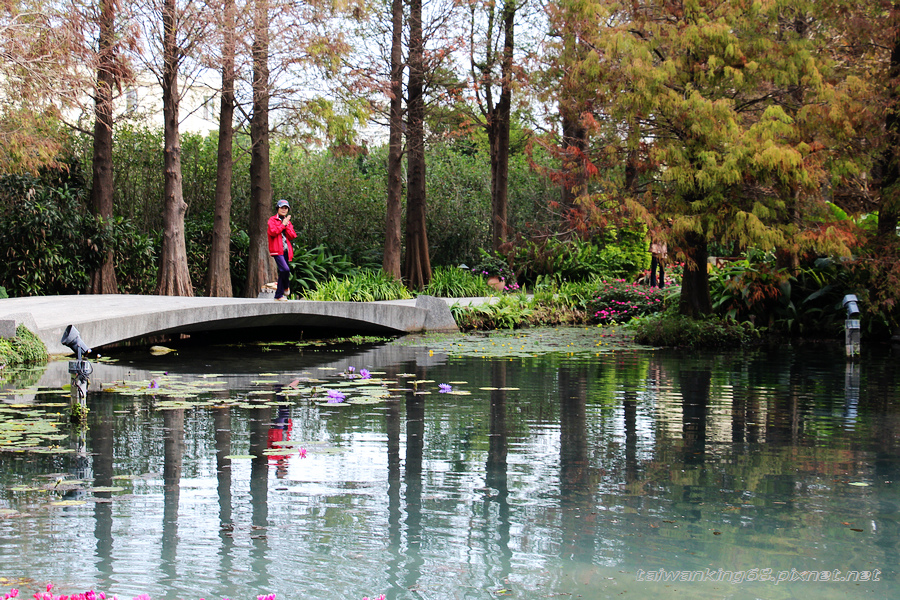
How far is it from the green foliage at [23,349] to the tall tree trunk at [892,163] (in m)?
11.0

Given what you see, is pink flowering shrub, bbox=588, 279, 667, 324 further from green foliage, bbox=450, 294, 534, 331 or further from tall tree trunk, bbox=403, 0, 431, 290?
tall tree trunk, bbox=403, 0, 431, 290

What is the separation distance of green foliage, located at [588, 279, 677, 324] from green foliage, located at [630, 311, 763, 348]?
12.9 feet

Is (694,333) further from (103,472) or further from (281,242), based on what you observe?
(103,472)

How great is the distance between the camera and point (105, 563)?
3.43 m

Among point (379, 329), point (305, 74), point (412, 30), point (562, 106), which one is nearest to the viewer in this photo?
point (562, 106)

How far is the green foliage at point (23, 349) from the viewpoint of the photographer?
966 centimetres

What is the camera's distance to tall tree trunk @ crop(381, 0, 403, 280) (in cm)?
1941

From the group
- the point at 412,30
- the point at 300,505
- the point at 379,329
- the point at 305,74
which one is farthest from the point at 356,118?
the point at 300,505

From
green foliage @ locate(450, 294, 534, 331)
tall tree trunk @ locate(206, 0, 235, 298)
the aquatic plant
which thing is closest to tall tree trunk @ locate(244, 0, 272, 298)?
tall tree trunk @ locate(206, 0, 235, 298)

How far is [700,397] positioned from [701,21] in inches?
247

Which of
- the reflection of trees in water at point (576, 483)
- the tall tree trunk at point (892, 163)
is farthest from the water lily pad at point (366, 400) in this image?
the tall tree trunk at point (892, 163)

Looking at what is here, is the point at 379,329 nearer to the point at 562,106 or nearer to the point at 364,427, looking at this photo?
the point at 562,106

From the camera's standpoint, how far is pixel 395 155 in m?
19.8

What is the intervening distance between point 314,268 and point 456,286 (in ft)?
10.1
